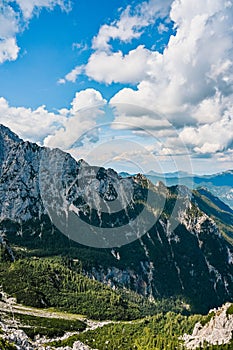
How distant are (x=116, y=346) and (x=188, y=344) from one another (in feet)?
108

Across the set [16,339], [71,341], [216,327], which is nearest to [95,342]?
[71,341]

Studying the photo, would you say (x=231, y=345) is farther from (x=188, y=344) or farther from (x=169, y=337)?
(x=169, y=337)

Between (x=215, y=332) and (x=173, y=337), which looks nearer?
(x=215, y=332)

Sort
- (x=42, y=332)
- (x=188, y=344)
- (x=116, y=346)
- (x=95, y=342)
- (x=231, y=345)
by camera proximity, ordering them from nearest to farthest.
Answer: (x=231, y=345) → (x=188, y=344) → (x=116, y=346) → (x=95, y=342) → (x=42, y=332)

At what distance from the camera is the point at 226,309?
16175 cm

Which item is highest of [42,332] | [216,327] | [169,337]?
[216,327]

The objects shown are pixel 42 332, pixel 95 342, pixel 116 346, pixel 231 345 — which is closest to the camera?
pixel 231 345

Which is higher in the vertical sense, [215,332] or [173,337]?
[215,332]

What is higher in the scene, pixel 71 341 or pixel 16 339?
pixel 16 339

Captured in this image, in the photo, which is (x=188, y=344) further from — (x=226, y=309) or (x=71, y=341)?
(x=71, y=341)

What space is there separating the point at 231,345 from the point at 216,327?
17159 millimetres

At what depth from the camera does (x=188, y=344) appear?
158 meters

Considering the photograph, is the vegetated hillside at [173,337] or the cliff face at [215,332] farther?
the vegetated hillside at [173,337]

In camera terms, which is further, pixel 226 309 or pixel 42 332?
pixel 42 332
